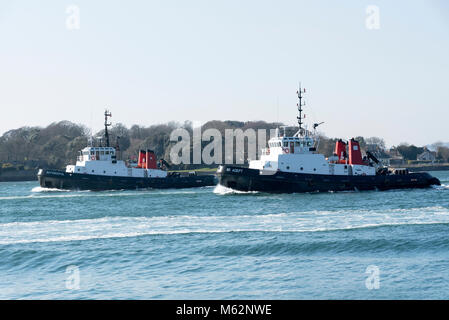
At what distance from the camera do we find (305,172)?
4778cm

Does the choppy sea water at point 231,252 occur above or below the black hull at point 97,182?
below

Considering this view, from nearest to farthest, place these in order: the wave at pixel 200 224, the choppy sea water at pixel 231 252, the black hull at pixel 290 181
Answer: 1. the choppy sea water at pixel 231 252
2. the wave at pixel 200 224
3. the black hull at pixel 290 181

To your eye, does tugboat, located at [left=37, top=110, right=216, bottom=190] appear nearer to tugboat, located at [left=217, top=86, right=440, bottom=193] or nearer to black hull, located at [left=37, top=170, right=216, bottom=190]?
black hull, located at [left=37, top=170, right=216, bottom=190]

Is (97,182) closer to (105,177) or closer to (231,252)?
(105,177)

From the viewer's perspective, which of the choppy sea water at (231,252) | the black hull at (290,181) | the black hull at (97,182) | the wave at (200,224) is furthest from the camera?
the black hull at (97,182)

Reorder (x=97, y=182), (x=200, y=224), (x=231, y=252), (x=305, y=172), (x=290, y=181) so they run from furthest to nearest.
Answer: (x=97, y=182), (x=305, y=172), (x=290, y=181), (x=200, y=224), (x=231, y=252)

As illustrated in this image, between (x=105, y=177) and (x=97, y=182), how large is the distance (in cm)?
99

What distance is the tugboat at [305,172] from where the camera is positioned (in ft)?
153

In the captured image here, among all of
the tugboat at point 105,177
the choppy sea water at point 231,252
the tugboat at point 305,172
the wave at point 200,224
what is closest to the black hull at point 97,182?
the tugboat at point 105,177

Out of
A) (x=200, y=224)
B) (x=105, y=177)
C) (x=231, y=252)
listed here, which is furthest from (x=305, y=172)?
(x=231, y=252)

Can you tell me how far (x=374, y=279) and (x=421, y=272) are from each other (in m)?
1.86

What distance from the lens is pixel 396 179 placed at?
1978 inches

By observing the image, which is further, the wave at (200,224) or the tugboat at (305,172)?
the tugboat at (305,172)

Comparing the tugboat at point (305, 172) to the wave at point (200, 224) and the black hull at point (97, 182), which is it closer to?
the wave at point (200, 224)
